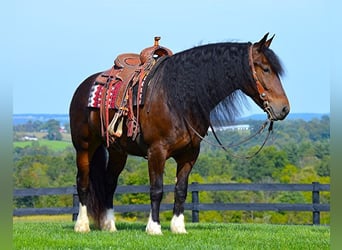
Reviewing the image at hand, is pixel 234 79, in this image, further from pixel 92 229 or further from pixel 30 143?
pixel 30 143

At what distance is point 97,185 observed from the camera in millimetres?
9000

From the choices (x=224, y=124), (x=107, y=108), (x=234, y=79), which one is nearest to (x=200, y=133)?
(x=224, y=124)

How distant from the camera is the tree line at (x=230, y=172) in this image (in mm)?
36500

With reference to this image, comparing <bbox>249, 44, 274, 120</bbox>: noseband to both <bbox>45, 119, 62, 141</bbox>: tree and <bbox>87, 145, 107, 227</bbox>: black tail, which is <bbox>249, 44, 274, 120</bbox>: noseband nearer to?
<bbox>87, 145, 107, 227</bbox>: black tail

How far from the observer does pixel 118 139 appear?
8453 mm

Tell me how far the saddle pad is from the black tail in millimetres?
808

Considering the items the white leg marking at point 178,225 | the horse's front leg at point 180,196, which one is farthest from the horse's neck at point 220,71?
the white leg marking at point 178,225

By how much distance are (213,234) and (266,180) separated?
1504 inches

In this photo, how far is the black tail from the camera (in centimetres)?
882

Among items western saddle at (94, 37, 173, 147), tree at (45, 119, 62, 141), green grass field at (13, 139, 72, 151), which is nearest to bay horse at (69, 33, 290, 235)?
western saddle at (94, 37, 173, 147)

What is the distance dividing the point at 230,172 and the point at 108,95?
40.6 meters

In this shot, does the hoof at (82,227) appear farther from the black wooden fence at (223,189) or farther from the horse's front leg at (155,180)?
the black wooden fence at (223,189)

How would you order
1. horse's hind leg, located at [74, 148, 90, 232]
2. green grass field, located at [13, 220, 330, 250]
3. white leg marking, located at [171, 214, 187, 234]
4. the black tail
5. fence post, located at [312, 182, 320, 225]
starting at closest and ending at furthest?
1. green grass field, located at [13, 220, 330, 250]
2. white leg marking, located at [171, 214, 187, 234]
3. horse's hind leg, located at [74, 148, 90, 232]
4. the black tail
5. fence post, located at [312, 182, 320, 225]

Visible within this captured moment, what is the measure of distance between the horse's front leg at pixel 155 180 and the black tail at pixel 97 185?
4.10ft
